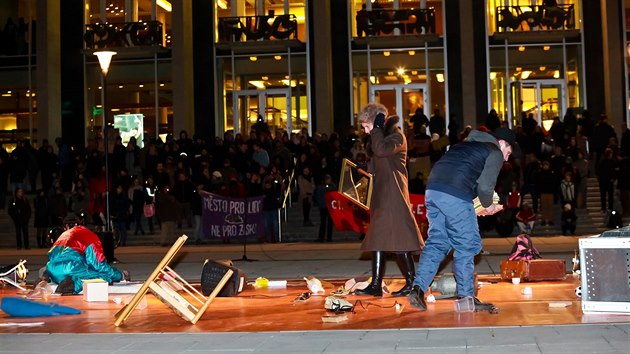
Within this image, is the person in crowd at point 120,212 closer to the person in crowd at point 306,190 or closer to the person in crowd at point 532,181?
the person in crowd at point 306,190

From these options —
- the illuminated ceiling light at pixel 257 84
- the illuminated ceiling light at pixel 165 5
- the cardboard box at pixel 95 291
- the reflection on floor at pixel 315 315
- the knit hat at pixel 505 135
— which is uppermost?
the illuminated ceiling light at pixel 165 5

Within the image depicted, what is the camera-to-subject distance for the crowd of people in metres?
25.0

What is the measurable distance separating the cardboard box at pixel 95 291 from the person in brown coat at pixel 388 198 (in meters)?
3.11

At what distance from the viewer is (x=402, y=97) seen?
37812mm


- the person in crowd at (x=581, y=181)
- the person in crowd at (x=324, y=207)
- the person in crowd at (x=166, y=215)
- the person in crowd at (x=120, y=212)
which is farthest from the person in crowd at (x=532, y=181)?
the person in crowd at (x=120, y=212)

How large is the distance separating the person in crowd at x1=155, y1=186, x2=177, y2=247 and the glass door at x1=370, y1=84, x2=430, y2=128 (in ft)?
47.3

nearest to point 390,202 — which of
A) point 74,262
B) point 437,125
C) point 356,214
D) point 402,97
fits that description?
point 74,262

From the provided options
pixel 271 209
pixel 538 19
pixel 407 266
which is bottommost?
pixel 407 266

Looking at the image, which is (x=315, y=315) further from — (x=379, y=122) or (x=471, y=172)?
(x=379, y=122)

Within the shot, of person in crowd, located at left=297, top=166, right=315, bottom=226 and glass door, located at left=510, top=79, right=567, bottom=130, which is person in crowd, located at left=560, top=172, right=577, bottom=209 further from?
glass door, located at left=510, top=79, right=567, bottom=130

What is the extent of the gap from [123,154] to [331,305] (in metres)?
21.2

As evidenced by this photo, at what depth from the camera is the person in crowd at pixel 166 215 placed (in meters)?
24.8

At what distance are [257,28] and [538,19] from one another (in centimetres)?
1071

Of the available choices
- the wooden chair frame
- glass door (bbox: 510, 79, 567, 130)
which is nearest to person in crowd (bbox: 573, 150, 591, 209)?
glass door (bbox: 510, 79, 567, 130)
